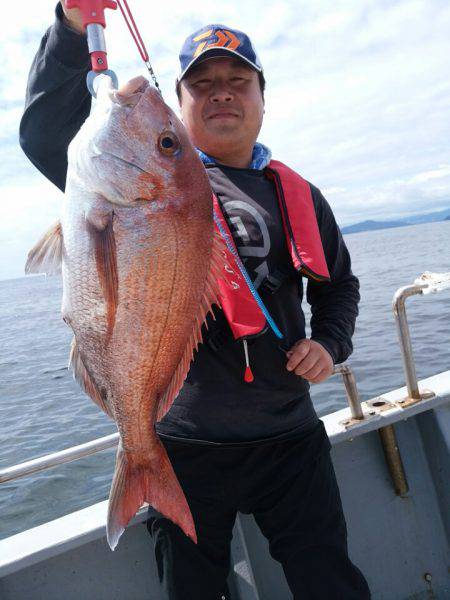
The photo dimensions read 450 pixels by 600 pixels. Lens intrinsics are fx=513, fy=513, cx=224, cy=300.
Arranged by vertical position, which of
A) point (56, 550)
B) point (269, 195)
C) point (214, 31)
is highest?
point (214, 31)

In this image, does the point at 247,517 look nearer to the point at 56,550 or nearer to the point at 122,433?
the point at 56,550

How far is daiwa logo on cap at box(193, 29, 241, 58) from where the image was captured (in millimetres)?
2287

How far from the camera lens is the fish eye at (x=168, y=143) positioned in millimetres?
1841

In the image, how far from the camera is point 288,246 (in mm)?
2391

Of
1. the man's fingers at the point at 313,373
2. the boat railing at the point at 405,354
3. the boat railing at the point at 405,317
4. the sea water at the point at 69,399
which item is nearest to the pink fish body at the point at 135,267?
the man's fingers at the point at 313,373

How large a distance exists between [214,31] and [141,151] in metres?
0.89

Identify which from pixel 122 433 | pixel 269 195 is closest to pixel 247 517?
pixel 122 433

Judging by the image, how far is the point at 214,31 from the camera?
232 cm

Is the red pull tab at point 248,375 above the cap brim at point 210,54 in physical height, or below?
below

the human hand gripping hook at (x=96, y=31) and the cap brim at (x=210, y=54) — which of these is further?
the cap brim at (x=210, y=54)

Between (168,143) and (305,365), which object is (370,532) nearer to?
(305,365)

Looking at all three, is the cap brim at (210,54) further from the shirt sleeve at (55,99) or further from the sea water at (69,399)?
the sea water at (69,399)

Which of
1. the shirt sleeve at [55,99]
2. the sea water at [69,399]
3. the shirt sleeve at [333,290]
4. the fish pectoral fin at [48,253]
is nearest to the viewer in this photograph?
the fish pectoral fin at [48,253]

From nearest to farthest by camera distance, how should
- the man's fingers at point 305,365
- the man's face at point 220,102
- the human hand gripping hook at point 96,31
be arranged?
the human hand gripping hook at point 96,31 → the man's fingers at point 305,365 → the man's face at point 220,102
